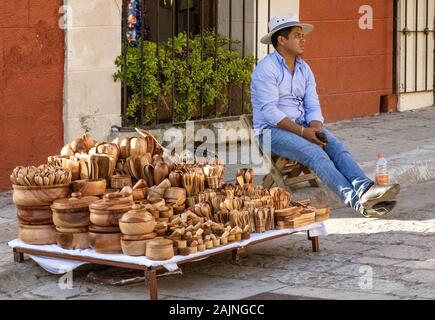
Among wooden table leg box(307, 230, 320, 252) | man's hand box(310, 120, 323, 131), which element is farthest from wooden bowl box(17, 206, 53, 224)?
man's hand box(310, 120, 323, 131)

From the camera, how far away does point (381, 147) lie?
11.1 meters

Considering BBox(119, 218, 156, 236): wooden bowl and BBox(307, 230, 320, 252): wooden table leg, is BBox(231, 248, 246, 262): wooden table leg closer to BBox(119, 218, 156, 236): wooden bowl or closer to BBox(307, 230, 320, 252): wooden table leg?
BBox(307, 230, 320, 252): wooden table leg

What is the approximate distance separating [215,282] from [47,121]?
3.01 meters

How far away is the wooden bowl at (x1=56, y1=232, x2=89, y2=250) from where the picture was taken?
6.43 m

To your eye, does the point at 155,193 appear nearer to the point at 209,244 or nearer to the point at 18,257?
the point at 209,244

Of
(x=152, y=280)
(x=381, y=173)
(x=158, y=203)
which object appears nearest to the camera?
(x=152, y=280)

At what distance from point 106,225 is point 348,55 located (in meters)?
6.80

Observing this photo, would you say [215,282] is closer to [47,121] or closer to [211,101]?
[47,121]

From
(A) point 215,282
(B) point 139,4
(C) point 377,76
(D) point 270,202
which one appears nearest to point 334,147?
(D) point 270,202

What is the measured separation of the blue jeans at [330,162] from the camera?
8.13 meters

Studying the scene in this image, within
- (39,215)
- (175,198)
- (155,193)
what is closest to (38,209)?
(39,215)

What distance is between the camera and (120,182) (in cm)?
679

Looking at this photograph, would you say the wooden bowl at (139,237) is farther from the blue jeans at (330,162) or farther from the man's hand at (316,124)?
the man's hand at (316,124)

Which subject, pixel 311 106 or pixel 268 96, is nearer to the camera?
pixel 268 96
